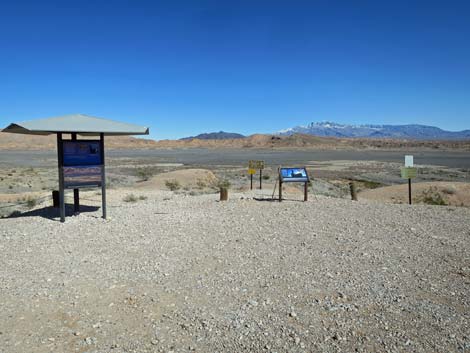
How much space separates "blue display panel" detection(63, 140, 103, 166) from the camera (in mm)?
9203

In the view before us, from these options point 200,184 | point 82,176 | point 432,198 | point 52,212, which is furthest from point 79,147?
point 432,198

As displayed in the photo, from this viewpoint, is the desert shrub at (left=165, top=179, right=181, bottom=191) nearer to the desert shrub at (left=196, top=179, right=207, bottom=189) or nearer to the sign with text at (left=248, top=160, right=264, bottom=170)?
the desert shrub at (left=196, top=179, right=207, bottom=189)

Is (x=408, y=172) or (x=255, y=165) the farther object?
(x=255, y=165)

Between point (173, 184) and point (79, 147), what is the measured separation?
438 inches

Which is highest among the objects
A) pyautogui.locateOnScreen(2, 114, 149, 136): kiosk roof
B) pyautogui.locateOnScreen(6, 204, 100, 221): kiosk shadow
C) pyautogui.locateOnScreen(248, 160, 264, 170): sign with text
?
Result: pyautogui.locateOnScreen(2, 114, 149, 136): kiosk roof

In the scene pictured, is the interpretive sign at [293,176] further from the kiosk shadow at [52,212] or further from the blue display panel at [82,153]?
the kiosk shadow at [52,212]

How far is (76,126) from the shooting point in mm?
8906

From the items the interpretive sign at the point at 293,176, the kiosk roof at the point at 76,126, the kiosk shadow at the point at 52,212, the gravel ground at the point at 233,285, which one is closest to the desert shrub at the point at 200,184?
the interpretive sign at the point at 293,176

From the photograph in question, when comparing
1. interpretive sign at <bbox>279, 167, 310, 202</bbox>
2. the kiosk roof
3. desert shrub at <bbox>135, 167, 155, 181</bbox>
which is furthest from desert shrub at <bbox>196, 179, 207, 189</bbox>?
the kiosk roof

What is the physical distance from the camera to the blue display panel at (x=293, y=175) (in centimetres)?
1205

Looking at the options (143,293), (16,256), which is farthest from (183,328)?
(16,256)

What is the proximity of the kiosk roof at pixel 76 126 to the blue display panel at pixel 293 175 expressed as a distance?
14.4 feet

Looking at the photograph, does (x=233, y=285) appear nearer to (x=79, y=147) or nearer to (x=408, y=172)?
(x=79, y=147)

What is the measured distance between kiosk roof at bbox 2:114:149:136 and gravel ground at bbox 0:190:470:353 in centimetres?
203
